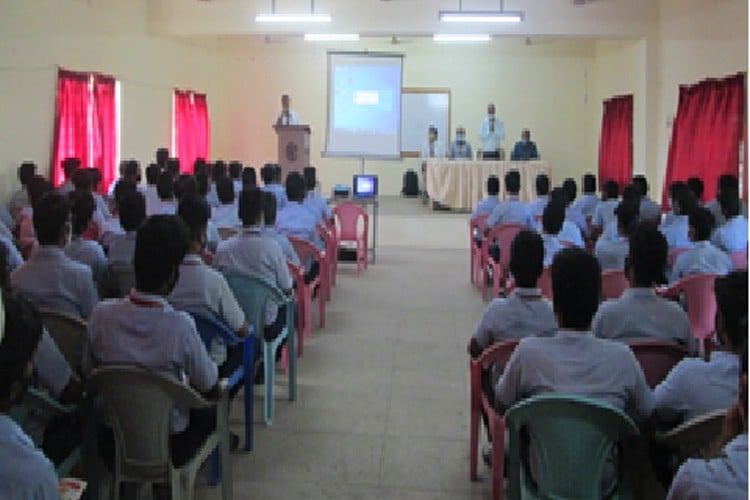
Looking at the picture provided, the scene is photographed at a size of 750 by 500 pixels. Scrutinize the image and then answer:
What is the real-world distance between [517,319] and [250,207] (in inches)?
74.4

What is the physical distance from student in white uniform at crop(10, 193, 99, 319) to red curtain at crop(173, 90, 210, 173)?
980cm

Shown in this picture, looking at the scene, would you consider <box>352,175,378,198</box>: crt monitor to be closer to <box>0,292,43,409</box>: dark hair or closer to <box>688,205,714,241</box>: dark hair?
<box>688,205,714,241</box>: dark hair

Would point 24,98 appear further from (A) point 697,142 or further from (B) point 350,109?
(A) point 697,142

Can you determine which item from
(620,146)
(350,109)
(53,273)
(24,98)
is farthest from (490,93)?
(53,273)

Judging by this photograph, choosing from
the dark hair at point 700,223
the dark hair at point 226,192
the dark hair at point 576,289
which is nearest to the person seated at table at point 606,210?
the dark hair at point 700,223

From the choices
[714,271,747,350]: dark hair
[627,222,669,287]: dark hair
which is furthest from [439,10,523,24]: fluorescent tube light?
[714,271,747,350]: dark hair

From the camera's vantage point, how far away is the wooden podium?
34.2ft

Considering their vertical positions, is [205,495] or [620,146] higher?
[620,146]

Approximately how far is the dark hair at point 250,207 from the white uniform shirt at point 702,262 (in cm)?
238

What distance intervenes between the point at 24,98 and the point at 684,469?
8.37 meters

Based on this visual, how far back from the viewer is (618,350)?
7.79 feet

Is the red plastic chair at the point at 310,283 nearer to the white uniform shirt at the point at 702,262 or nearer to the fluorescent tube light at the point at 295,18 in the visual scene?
the white uniform shirt at the point at 702,262

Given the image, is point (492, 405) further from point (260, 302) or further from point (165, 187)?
point (165, 187)

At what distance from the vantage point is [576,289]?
2.47m
